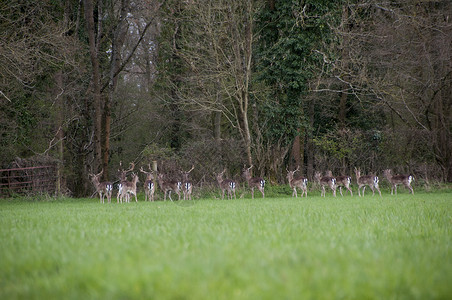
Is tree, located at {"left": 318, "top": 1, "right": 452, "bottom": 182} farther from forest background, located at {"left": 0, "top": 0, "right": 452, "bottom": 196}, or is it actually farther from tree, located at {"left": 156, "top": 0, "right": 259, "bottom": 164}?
tree, located at {"left": 156, "top": 0, "right": 259, "bottom": 164}

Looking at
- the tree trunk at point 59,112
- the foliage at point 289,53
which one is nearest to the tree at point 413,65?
the foliage at point 289,53

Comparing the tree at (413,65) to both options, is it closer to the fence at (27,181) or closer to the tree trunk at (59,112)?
the tree trunk at (59,112)

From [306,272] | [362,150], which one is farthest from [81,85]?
[306,272]

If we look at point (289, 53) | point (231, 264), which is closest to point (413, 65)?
point (289, 53)

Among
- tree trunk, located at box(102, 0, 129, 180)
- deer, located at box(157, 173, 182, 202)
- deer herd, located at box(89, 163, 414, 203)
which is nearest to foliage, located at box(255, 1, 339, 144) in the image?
deer herd, located at box(89, 163, 414, 203)

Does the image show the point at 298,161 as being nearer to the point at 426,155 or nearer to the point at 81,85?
the point at 426,155

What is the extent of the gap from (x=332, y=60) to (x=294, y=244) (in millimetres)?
19239

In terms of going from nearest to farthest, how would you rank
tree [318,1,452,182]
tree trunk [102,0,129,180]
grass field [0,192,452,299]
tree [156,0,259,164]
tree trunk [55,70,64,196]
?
grass field [0,192,452,299], tree [156,0,259,164], tree [318,1,452,182], tree trunk [55,70,64,196], tree trunk [102,0,129,180]

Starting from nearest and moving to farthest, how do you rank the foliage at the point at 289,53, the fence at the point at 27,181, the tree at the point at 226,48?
the fence at the point at 27,181, the foliage at the point at 289,53, the tree at the point at 226,48

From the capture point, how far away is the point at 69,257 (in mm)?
3744

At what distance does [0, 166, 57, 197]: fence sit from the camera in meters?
18.9

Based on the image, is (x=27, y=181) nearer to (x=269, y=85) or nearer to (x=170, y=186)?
(x=170, y=186)

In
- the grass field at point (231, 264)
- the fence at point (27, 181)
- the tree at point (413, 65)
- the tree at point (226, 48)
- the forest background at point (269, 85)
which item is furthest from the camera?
the tree at point (413, 65)

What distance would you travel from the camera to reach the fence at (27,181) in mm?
18922
